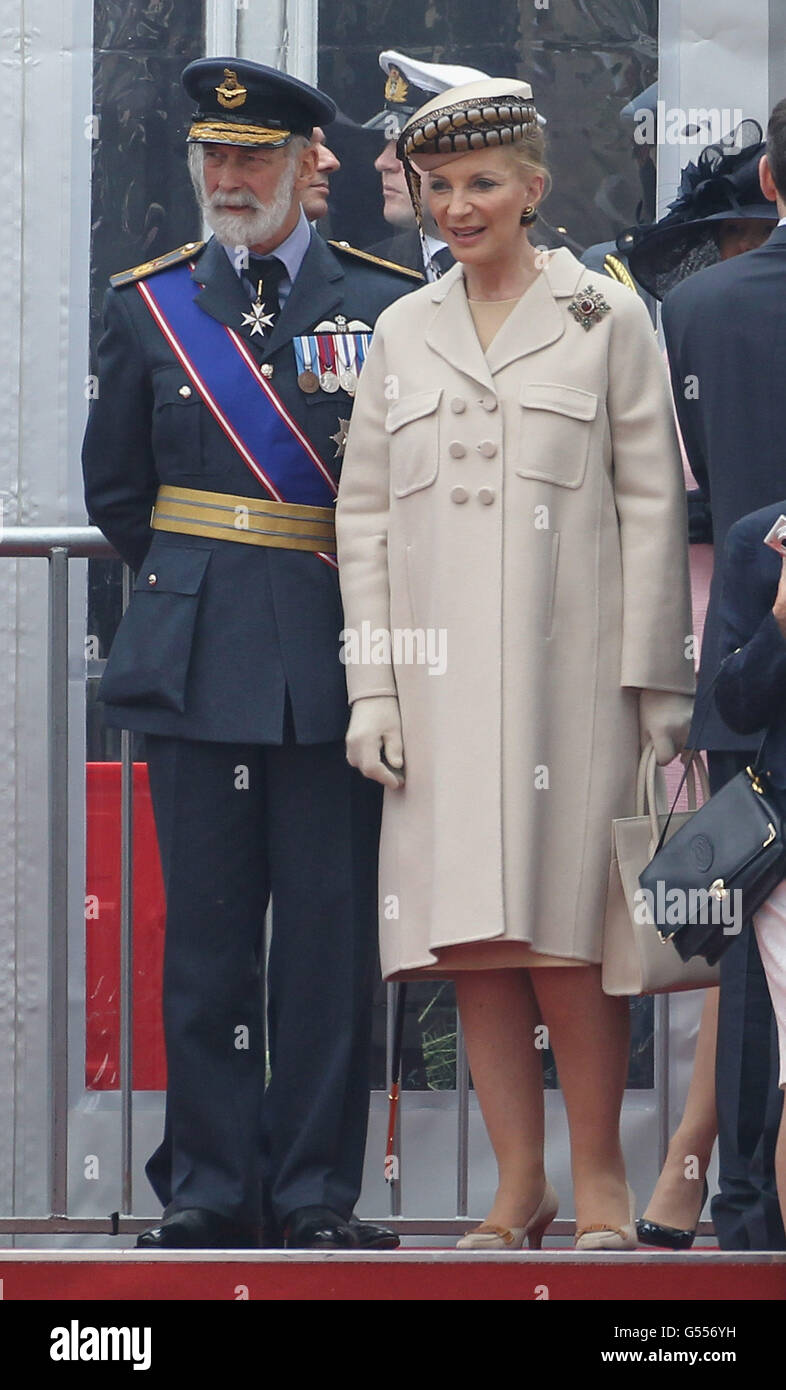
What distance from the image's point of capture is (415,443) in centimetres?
410

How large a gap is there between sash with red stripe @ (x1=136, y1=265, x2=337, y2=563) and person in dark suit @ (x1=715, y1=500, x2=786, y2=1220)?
84 cm

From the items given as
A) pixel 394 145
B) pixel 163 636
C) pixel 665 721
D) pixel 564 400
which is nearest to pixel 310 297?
pixel 564 400

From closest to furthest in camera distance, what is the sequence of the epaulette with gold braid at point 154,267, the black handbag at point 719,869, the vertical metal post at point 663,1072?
the black handbag at point 719,869
the epaulette with gold braid at point 154,267
the vertical metal post at point 663,1072

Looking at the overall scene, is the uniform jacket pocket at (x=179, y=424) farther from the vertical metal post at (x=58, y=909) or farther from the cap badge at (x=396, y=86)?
the cap badge at (x=396, y=86)

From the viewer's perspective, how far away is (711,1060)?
176 inches

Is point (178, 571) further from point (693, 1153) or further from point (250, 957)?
point (693, 1153)

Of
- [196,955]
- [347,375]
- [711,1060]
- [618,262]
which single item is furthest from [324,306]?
[711,1060]

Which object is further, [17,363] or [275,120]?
[17,363]

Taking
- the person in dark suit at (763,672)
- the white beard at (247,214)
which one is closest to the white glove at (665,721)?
the person in dark suit at (763,672)

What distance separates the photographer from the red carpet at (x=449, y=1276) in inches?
150

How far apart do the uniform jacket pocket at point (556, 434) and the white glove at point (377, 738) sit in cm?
45

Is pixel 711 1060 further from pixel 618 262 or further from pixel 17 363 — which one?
pixel 17 363

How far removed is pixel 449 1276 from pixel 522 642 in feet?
3.30

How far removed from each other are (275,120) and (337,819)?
1.20 meters
